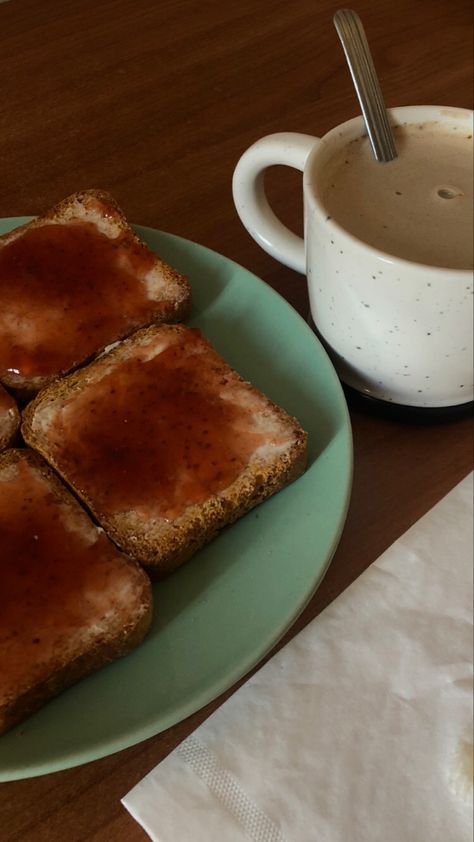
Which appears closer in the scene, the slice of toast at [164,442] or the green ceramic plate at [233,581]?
the green ceramic plate at [233,581]

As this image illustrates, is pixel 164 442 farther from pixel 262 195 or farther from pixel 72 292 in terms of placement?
pixel 262 195

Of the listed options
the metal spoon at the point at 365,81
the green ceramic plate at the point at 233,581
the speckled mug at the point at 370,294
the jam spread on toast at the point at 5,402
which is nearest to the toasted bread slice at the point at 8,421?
the jam spread on toast at the point at 5,402

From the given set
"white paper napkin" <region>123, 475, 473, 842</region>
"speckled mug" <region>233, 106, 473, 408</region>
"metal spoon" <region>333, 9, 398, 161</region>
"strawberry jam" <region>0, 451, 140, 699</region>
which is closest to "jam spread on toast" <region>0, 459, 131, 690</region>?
→ "strawberry jam" <region>0, 451, 140, 699</region>

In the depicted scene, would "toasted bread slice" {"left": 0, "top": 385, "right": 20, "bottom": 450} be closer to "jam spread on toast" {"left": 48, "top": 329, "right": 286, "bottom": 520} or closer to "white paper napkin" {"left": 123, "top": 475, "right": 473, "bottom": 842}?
"jam spread on toast" {"left": 48, "top": 329, "right": 286, "bottom": 520}

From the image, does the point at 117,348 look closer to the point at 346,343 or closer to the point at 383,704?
the point at 346,343

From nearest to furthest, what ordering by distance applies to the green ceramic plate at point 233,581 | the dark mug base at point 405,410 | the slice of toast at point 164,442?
the green ceramic plate at point 233,581
the slice of toast at point 164,442
the dark mug base at point 405,410

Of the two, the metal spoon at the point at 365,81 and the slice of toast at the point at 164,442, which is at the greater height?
the metal spoon at the point at 365,81

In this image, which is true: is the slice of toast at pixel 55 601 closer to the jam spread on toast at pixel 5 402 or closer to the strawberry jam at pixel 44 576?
the strawberry jam at pixel 44 576
